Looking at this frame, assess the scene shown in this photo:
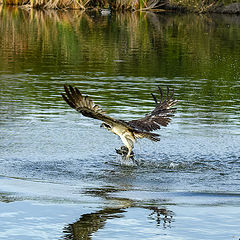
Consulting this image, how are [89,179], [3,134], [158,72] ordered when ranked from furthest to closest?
[158,72] → [3,134] → [89,179]

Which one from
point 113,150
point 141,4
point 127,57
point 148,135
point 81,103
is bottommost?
point 113,150

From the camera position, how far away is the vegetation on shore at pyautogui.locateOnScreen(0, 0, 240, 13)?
51.5 metres

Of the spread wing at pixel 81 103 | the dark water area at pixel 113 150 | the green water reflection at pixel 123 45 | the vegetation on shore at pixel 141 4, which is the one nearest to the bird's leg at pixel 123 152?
the dark water area at pixel 113 150

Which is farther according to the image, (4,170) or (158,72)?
(158,72)

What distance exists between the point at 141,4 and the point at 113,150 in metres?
41.3

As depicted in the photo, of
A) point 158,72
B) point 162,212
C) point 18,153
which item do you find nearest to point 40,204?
point 162,212

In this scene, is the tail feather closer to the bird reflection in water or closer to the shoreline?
the bird reflection in water

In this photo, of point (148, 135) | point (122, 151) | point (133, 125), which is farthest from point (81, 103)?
point (122, 151)

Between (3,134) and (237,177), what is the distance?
4395 millimetres

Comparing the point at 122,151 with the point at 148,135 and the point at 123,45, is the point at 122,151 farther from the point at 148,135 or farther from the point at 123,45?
the point at 123,45

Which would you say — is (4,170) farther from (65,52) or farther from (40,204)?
(65,52)

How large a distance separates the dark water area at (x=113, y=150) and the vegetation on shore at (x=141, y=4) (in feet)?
79.9

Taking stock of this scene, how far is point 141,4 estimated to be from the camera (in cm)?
5250

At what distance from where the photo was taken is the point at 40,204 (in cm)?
870
